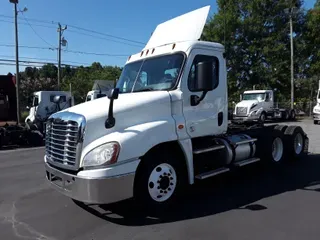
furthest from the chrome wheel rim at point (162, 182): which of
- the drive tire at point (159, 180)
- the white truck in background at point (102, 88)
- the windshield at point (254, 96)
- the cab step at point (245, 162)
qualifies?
the windshield at point (254, 96)

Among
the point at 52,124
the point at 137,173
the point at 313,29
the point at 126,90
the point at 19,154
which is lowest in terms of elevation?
the point at 19,154

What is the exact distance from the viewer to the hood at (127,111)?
4.35 meters

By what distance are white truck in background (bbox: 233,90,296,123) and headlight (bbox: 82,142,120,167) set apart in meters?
20.9

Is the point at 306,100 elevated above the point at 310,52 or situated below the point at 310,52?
below

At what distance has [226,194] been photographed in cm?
555

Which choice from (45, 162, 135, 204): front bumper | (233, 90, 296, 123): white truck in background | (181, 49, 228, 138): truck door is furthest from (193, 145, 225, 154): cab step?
(233, 90, 296, 123): white truck in background

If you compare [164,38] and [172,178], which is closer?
[172,178]

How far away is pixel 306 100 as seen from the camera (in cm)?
3891

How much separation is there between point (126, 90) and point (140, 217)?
7.57 ft

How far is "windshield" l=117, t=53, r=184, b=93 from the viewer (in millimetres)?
5203

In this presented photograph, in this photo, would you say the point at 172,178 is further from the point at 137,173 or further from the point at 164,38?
the point at 164,38

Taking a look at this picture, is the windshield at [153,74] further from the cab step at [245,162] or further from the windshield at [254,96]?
the windshield at [254,96]

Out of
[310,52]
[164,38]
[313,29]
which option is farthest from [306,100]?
[164,38]

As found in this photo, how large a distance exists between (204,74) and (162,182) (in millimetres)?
1854
